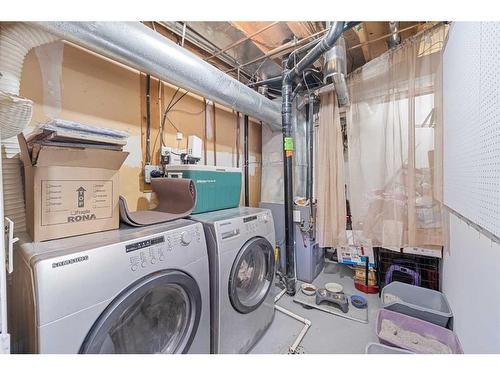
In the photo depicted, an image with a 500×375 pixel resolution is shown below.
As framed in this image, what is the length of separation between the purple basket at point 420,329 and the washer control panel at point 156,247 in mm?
1312

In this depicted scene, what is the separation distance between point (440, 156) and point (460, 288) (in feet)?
2.86

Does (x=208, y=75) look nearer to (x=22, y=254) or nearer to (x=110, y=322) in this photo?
(x=22, y=254)

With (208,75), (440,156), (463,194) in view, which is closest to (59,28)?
(208,75)

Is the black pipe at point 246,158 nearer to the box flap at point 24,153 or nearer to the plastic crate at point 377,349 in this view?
the plastic crate at point 377,349

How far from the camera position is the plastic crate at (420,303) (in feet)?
4.39

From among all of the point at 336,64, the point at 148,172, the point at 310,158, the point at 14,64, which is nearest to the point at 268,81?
the point at 336,64

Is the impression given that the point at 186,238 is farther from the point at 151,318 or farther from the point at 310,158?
the point at 310,158

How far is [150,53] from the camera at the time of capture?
1.13m

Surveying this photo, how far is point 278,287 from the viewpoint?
222cm

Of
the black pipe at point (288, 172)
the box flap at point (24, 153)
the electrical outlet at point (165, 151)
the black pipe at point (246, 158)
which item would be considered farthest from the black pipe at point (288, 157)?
the box flap at point (24, 153)

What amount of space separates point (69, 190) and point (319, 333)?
73.1 inches

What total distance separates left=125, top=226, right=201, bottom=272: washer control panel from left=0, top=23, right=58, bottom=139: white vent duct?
59 centimetres

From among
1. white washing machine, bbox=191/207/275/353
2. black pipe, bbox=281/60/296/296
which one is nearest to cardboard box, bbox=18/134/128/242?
white washing machine, bbox=191/207/275/353

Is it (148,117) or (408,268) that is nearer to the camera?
(148,117)
